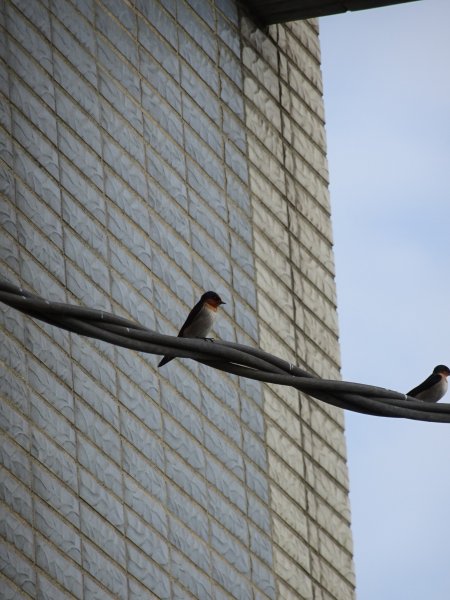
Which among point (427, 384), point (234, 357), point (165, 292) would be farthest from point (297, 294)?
point (234, 357)

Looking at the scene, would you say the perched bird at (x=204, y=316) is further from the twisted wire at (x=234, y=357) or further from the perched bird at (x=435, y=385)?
the twisted wire at (x=234, y=357)

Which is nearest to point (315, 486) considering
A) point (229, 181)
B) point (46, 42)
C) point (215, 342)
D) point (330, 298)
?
point (330, 298)

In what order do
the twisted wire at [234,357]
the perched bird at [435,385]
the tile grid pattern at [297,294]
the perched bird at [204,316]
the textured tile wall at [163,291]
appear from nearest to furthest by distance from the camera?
the twisted wire at [234,357] → the perched bird at [204,316] → the perched bird at [435,385] → the textured tile wall at [163,291] → the tile grid pattern at [297,294]

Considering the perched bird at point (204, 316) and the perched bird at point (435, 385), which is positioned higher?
the perched bird at point (435, 385)

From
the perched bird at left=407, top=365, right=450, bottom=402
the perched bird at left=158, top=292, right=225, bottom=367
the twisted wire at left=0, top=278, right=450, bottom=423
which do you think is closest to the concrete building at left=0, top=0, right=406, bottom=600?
the perched bird at left=158, top=292, right=225, bottom=367

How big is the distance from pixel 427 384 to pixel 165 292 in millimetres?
2824

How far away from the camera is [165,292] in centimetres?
1217

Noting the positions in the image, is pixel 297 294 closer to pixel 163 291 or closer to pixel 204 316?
pixel 163 291

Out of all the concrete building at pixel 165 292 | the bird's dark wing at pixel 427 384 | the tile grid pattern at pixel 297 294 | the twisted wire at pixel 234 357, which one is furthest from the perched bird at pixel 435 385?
the twisted wire at pixel 234 357

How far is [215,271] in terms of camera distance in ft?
42.3

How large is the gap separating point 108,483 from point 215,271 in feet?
8.51

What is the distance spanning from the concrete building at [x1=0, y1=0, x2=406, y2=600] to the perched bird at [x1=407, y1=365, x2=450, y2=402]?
2530 millimetres

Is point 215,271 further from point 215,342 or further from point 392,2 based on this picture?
point 215,342

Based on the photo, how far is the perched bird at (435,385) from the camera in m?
10.1
